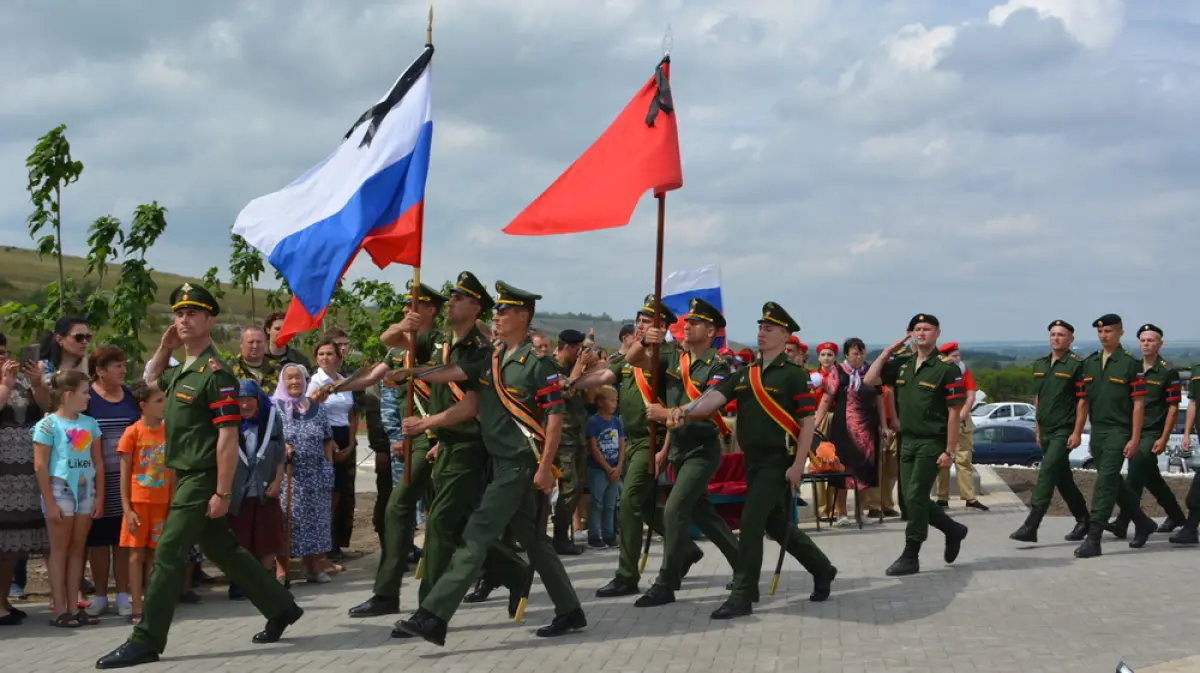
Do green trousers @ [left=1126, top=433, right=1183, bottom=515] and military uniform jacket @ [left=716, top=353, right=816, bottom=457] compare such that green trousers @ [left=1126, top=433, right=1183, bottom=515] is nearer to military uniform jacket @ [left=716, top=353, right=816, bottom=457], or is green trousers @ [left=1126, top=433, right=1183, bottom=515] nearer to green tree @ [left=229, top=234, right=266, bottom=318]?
military uniform jacket @ [left=716, top=353, right=816, bottom=457]

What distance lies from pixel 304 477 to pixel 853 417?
23.4ft

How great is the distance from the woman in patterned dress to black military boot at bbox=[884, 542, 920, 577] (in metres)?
6.53

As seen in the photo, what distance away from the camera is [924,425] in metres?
11.5

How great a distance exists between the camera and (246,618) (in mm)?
9500

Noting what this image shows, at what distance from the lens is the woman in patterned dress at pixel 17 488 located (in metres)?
9.21

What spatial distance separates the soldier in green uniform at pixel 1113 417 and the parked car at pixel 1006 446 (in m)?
16.7

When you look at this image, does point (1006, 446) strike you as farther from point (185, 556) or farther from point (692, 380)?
point (185, 556)

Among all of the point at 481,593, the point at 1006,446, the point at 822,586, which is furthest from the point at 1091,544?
the point at 1006,446

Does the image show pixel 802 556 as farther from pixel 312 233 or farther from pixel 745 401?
pixel 312 233

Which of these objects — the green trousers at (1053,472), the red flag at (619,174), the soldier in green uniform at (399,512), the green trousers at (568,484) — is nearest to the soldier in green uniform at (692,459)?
the red flag at (619,174)

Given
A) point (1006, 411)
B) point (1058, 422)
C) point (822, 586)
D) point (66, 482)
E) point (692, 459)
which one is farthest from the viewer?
point (1006, 411)

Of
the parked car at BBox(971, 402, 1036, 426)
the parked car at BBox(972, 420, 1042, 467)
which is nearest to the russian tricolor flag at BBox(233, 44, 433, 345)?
the parked car at BBox(972, 420, 1042, 467)

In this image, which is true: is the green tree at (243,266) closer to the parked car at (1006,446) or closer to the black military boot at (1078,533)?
the black military boot at (1078,533)

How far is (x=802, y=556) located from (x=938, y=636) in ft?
5.33
